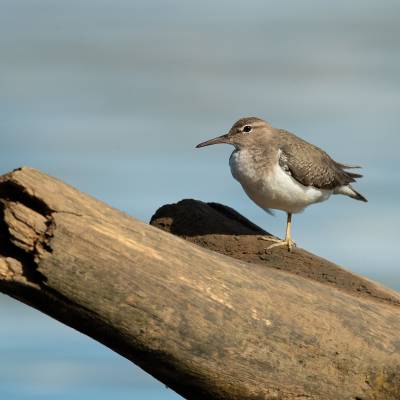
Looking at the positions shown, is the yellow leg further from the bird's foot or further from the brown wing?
the brown wing

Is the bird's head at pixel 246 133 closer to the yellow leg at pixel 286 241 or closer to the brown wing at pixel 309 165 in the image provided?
the brown wing at pixel 309 165

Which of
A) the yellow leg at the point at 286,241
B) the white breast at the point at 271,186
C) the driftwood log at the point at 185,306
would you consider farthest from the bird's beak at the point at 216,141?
the driftwood log at the point at 185,306

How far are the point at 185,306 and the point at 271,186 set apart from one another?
4822mm

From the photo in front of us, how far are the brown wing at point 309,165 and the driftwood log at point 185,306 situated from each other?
345 centimetres

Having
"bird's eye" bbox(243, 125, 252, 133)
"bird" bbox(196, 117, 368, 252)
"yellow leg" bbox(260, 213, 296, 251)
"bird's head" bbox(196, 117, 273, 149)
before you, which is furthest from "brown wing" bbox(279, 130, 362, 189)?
"yellow leg" bbox(260, 213, 296, 251)

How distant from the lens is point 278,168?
13.3 m

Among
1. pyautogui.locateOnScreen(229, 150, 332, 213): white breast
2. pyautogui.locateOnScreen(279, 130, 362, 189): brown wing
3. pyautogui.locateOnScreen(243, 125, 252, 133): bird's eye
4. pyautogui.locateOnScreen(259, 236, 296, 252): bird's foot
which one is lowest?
pyautogui.locateOnScreen(259, 236, 296, 252): bird's foot

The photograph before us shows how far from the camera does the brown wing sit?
1338 cm

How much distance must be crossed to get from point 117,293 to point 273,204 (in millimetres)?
5482

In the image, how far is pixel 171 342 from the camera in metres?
8.63

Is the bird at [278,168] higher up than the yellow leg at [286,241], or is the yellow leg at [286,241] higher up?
the bird at [278,168]

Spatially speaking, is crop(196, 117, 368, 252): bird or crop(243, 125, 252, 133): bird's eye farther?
crop(243, 125, 252, 133): bird's eye

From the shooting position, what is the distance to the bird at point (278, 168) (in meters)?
13.3

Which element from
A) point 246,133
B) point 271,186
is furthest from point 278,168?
point 246,133
